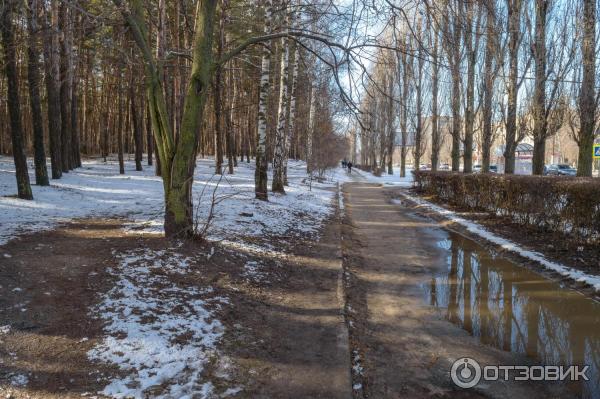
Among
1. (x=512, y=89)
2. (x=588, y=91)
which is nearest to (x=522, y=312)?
(x=588, y=91)

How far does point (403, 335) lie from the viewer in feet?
15.7

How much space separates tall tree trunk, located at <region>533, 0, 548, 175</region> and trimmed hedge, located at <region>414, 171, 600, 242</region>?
229 centimetres

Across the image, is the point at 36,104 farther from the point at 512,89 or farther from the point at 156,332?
the point at 512,89

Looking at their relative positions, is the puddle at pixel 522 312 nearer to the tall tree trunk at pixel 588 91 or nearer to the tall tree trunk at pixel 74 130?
the tall tree trunk at pixel 588 91

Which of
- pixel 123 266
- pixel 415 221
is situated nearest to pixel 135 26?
pixel 123 266

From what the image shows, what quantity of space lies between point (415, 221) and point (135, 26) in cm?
984

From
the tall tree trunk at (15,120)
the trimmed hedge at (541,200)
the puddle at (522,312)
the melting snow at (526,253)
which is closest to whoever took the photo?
the puddle at (522,312)

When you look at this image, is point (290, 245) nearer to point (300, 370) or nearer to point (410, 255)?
point (410, 255)

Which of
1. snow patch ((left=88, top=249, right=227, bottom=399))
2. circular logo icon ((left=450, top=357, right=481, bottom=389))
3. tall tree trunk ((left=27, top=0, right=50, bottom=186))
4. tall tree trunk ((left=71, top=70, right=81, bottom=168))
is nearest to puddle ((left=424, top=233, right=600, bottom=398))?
circular logo icon ((left=450, top=357, right=481, bottom=389))

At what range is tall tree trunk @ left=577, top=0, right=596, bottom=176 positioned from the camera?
472 inches

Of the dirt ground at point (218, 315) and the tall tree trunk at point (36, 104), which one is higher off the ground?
the tall tree trunk at point (36, 104)

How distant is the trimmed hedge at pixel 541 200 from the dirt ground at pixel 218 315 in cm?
467

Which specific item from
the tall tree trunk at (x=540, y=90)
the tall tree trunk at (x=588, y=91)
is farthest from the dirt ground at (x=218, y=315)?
the tall tree trunk at (x=540, y=90)

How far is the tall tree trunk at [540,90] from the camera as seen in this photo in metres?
14.5
